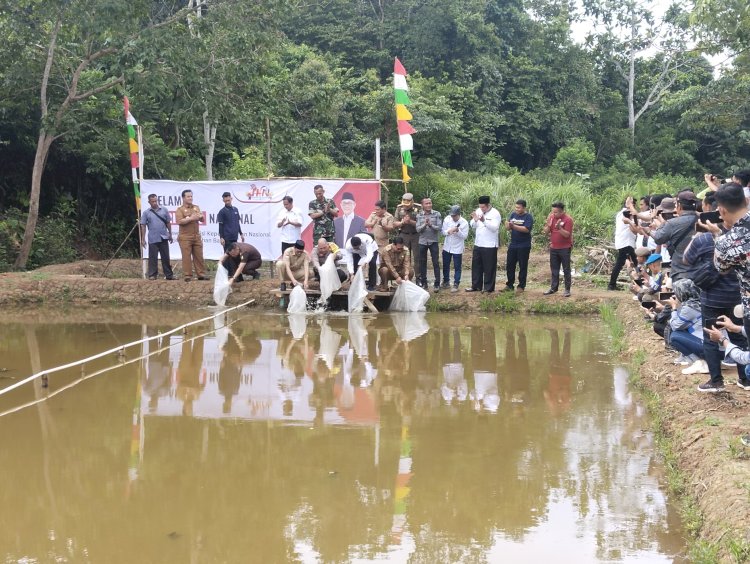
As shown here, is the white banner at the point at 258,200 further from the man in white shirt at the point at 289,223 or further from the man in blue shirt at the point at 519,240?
the man in blue shirt at the point at 519,240

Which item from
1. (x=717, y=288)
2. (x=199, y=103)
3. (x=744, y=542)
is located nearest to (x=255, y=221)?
(x=199, y=103)

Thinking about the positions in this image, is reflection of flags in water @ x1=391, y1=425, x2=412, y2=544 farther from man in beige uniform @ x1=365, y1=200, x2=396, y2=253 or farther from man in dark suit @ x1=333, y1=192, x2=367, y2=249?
man in dark suit @ x1=333, y1=192, x2=367, y2=249

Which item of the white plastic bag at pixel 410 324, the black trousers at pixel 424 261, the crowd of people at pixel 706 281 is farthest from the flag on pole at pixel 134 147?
the crowd of people at pixel 706 281

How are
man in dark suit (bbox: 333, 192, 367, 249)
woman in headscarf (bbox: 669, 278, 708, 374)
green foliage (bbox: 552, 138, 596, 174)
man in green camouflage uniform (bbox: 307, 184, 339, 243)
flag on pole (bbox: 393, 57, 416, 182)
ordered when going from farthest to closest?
green foliage (bbox: 552, 138, 596, 174)
man in dark suit (bbox: 333, 192, 367, 249)
man in green camouflage uniform (bbox: 307, 184, 339, 243)
flag on pole (bbox: 393, 57, 416, 182)
woman in headscarf (bbox: 669, 278, 708, 374)

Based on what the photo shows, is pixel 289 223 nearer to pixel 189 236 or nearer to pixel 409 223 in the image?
pixel 189 236

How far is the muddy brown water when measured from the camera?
399cm

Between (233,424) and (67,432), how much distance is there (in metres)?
1.13

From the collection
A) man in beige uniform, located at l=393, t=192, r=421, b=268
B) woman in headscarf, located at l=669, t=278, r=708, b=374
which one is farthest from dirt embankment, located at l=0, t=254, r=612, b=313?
woman in headscarf, located at l=669, t=278, r=708, b=374

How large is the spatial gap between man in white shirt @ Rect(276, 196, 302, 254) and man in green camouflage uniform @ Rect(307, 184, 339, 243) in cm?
24

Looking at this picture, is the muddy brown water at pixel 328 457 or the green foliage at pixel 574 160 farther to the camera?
the green foliage at pixel 574 160

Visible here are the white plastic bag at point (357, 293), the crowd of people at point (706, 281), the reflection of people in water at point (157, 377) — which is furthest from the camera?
the white plastic bag at point (357, 293)

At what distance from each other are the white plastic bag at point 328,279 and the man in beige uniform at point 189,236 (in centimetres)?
Result: 257

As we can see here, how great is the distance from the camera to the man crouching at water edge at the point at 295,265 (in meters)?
11.6

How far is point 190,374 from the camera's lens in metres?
7.61
